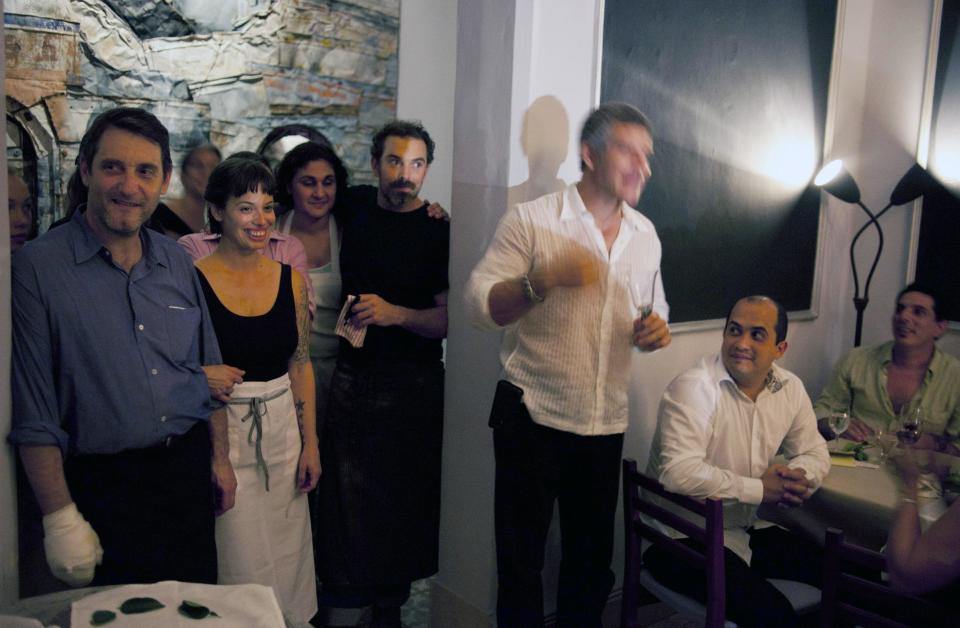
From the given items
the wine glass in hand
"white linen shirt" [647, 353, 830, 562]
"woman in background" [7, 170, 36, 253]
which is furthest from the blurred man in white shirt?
"woman in background" [7, 170, 36, 253]

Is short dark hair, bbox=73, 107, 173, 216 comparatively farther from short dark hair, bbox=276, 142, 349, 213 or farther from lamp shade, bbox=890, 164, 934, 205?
lamp shade, bbox=890, 164, 934, 205

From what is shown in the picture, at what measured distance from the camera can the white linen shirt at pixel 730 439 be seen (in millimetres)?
2180

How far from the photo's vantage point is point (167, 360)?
1755 mm

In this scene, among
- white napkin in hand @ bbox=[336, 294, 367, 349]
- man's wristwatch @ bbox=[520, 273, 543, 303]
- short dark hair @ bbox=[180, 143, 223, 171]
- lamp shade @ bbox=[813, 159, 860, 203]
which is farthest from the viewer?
lamp shade @ bbox=[813, 159, 860, 203]

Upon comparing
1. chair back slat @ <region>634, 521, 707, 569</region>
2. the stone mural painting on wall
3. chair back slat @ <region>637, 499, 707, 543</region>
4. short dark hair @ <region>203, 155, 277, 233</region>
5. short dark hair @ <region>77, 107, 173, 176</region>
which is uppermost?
the stone mural painting on wall

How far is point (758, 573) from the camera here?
222 cm

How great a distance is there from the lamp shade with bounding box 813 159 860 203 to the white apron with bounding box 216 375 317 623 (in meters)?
2.53

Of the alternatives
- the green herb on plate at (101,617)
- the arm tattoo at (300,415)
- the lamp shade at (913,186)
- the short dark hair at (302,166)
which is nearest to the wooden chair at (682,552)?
the arm tattoo at (300,415)

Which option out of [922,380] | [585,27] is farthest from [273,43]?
[922,380]

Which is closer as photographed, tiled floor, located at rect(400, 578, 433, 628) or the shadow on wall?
the shadow on wall

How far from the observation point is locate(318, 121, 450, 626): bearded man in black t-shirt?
2.55 metres

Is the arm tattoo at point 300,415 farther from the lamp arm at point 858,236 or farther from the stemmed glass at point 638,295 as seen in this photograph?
the lamp arm at point 858,236

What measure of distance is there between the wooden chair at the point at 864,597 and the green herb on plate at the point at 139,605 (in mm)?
1362

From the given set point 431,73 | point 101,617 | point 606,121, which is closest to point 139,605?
point 101,617
